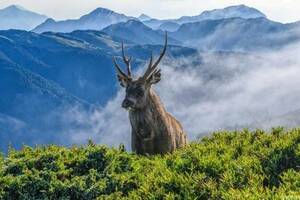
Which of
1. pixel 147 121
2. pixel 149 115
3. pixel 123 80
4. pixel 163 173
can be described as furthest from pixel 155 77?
pixel 163 173

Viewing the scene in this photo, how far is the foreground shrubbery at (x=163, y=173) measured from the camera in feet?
27.7

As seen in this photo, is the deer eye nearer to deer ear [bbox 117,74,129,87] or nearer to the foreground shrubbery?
deer ear [bbox 117,74,129,87]

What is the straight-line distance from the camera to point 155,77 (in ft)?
60.5

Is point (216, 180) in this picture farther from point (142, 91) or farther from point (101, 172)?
point (142, 91)

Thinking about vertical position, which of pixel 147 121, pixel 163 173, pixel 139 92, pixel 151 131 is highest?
pixel 139 92

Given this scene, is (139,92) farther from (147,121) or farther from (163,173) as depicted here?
(163,173)

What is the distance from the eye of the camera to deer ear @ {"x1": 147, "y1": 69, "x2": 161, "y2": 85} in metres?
18.2

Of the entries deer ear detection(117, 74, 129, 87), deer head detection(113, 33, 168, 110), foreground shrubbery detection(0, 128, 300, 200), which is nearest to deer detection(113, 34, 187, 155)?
deer head detection(113, 33, 168, 110)

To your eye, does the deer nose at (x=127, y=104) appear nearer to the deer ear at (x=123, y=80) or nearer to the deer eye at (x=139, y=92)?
the deer eye at (x=139, y=92)

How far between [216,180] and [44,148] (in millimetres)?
5805

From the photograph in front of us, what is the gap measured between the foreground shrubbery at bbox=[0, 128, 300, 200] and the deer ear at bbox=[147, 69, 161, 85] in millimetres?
4839

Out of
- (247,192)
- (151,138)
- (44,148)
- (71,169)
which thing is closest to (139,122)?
(151,138)

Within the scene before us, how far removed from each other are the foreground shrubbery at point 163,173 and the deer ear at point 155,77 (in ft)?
15.9

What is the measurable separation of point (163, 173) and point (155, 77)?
884 cm
